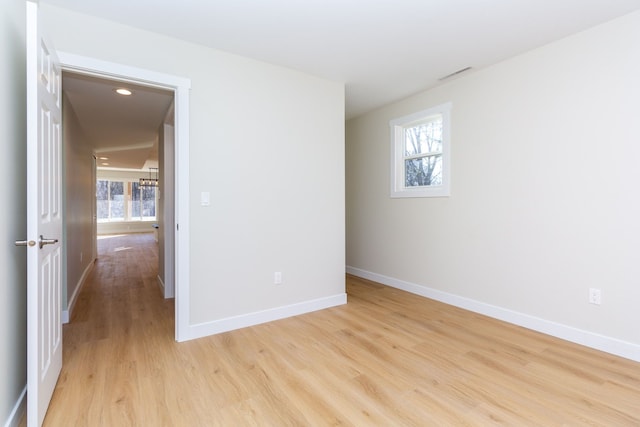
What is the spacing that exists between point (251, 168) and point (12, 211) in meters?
1.67

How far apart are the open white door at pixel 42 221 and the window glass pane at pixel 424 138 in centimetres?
346

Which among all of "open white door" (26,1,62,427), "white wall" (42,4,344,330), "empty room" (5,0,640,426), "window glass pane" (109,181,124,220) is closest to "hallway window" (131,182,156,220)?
"window glass pane" (109,181,124,220)

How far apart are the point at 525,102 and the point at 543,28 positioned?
0.61m

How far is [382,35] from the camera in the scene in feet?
8.19

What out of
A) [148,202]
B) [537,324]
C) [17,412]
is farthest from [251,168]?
[148,202]

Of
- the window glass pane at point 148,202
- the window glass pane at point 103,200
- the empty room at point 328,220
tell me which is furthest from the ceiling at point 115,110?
the window glass pane at point 148,202

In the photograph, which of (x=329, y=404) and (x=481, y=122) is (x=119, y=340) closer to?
(x=329, y=404)

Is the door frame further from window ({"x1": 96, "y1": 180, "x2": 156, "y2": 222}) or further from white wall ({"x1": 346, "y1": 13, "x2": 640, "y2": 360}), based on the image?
window ({"x1": 96, "y1": 180, "x2": 156, "y2": 222})

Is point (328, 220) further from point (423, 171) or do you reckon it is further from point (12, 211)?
point (12, 211)

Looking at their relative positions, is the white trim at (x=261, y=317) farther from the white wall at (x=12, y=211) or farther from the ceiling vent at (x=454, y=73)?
the ceiling vent at (x=454, y=73)

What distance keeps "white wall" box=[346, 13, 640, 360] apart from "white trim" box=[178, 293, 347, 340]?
3.93ft

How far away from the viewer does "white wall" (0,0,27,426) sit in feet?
4.77

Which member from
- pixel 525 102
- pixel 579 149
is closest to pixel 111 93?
pixel 525 102

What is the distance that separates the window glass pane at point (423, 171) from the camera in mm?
3754
